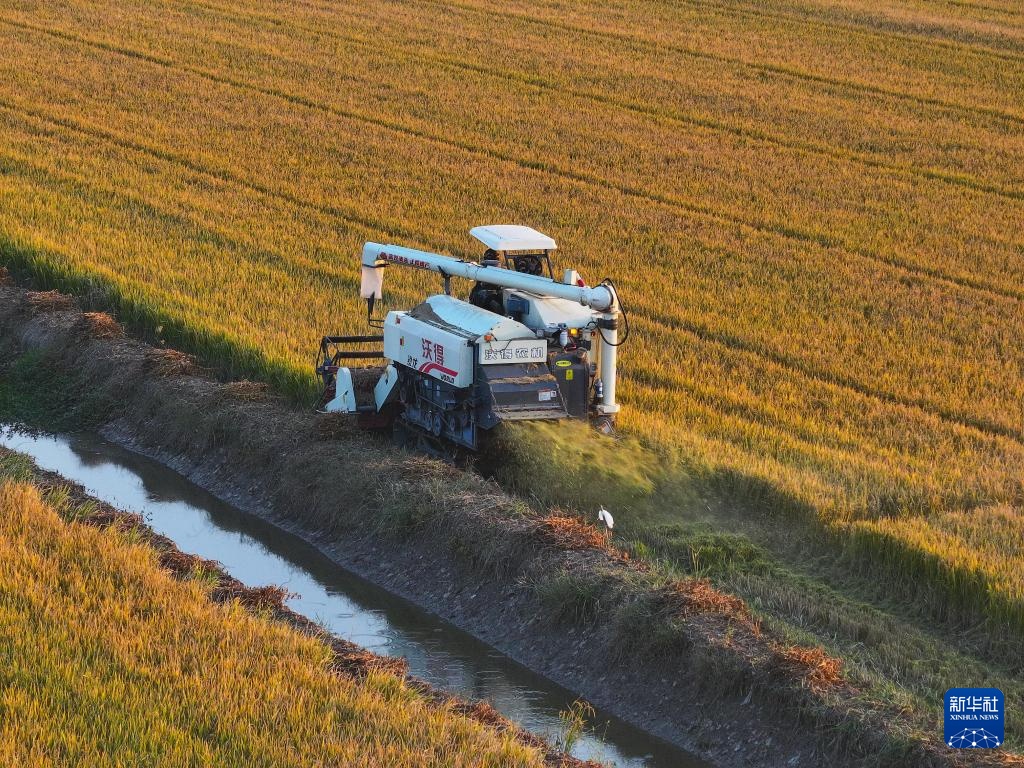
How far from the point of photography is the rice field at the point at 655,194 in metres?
16.7

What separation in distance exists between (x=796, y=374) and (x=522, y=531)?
686 centimetres

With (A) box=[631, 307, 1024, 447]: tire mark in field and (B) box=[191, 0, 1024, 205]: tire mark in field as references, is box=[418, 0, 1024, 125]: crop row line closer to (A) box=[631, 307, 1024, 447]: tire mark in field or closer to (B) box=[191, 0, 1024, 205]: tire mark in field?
(B) box=[191, 0, 1024, 205]: tire mark in field

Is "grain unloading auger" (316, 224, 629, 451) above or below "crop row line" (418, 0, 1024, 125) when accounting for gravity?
below

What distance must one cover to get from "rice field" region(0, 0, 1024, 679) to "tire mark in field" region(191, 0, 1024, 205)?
12cm

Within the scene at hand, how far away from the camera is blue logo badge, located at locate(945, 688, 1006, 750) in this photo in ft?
26.4

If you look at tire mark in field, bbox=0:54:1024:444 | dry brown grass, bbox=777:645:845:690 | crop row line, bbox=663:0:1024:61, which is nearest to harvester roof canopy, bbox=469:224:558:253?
tire mark in field, bbox=0:54:1024:444

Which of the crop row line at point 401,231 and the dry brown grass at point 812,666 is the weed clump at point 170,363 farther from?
the dry brown grass at point 812,666

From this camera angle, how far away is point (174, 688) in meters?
9.65

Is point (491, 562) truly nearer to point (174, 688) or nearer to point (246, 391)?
point (174, 688)

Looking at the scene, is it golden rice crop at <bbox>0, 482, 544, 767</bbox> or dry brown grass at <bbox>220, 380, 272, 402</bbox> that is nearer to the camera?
golden rice crop at <bbox>0, 482, 544, 767</bbox>

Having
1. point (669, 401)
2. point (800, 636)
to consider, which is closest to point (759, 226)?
point (669, 401)

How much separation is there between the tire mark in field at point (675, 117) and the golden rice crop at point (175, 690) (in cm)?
2305

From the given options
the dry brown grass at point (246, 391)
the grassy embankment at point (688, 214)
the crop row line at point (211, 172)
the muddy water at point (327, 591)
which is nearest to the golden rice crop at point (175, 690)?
the muddy water at point (327, 591)

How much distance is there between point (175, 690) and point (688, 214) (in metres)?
19.6
